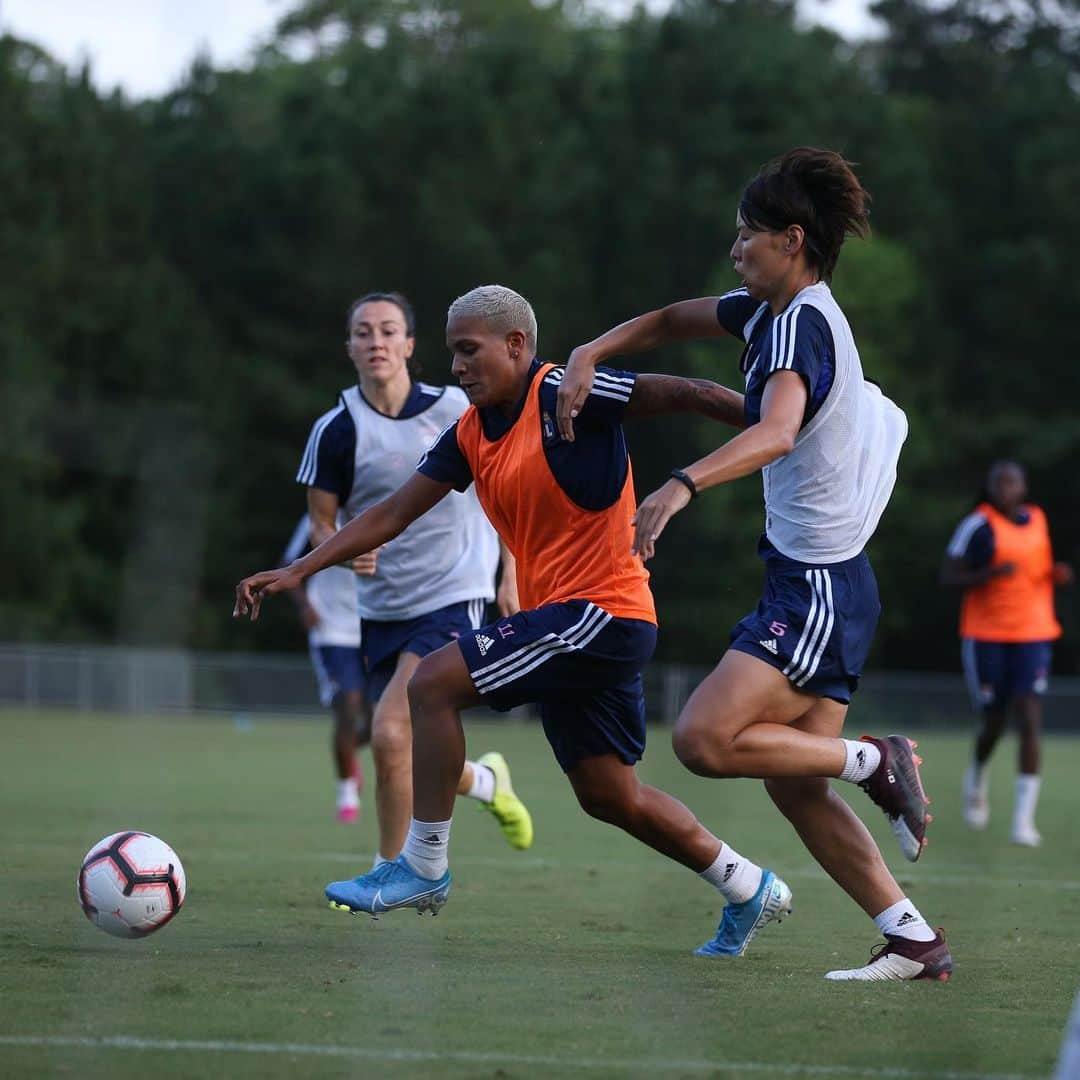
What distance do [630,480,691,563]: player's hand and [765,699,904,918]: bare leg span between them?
123 cm

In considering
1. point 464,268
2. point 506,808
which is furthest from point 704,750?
point 464,268

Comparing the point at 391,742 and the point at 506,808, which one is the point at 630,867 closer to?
the point at 506,808

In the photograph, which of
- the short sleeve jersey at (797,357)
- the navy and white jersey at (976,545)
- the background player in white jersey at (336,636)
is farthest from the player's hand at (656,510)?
the navy and white jersey at (976,545)

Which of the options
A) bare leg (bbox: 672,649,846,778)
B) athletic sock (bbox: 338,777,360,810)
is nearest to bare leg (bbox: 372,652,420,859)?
bare leg (bbox: 672,649,846,778)

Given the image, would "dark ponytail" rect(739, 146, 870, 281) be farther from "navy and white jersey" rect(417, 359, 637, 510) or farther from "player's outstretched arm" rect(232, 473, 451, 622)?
"player's outstretched arm" rect(232, 473, 451, 622)

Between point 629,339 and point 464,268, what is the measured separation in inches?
1430

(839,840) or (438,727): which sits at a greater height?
(438,727)

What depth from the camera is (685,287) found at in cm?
4212

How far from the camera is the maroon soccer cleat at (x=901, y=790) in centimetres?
588

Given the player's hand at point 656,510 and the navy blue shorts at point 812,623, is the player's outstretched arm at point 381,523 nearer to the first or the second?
the navy blue shorts at point 812,623

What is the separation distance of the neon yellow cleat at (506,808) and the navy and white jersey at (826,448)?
11.0 feet

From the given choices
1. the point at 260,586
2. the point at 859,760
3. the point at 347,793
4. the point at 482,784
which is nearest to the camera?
the point at 859,760

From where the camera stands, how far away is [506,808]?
9.03m

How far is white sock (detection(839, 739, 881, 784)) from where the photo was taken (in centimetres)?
577
